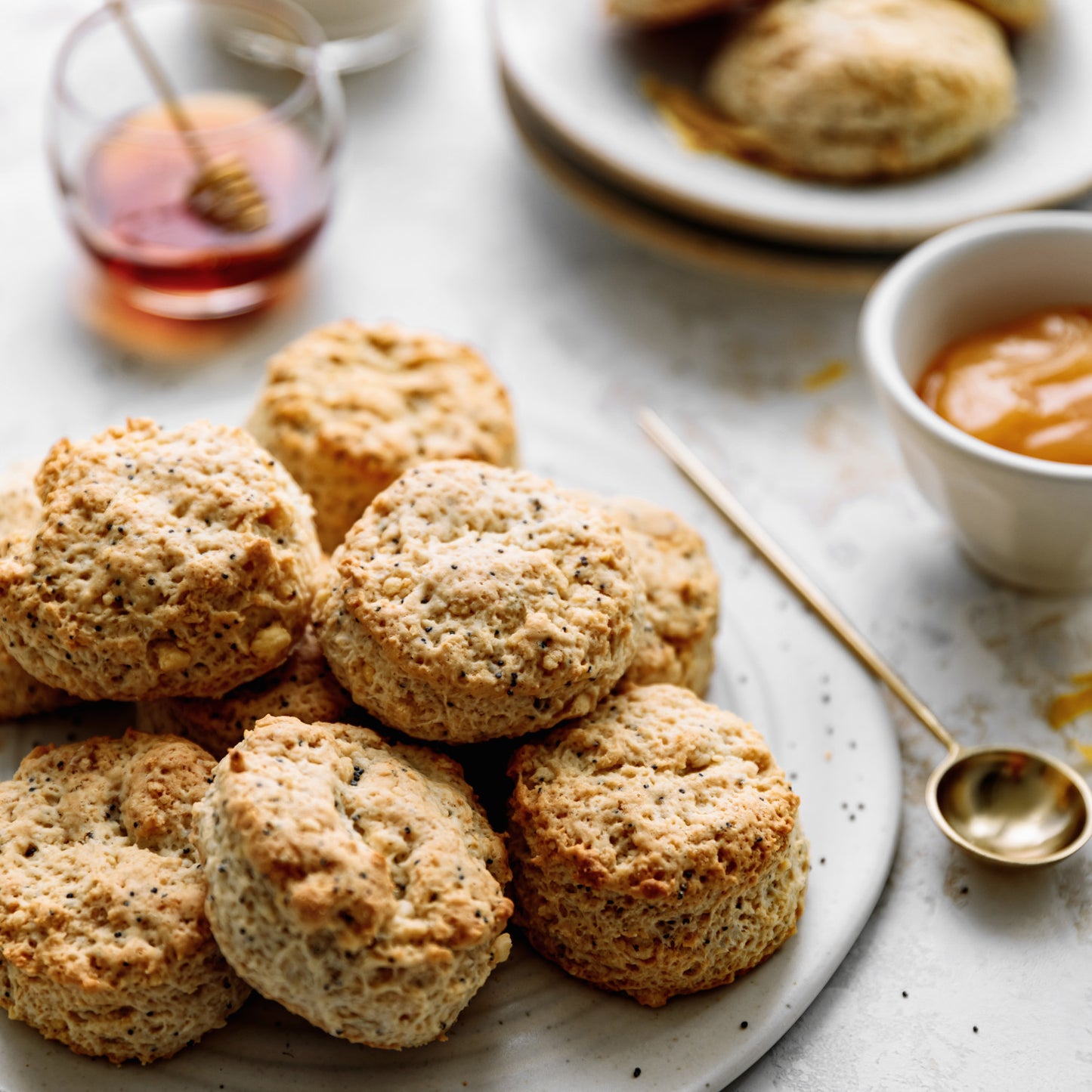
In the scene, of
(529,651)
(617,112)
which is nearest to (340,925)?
(529,651)

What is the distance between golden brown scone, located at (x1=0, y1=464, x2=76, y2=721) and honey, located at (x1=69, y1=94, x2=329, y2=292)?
43.2 inches

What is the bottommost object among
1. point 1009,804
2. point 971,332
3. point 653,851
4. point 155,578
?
point 1009,804

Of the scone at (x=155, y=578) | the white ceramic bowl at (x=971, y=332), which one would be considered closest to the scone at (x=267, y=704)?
the scone at (x=155, y=578)

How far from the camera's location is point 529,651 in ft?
6.95

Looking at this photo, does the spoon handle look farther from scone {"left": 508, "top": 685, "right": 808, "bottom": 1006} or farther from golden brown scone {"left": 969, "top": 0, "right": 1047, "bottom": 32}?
golden brown scone {"left": 969, "top": 0, "right": 1047, "bottom": 32}

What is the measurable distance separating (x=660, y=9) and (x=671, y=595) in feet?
7.00

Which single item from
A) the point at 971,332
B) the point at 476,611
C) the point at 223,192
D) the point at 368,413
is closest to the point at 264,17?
the point at 223,192

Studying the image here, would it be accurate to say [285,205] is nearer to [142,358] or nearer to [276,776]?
[142,358]

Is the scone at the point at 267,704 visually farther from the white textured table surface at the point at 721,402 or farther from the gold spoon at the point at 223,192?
the gold spoon at the point at 223,192

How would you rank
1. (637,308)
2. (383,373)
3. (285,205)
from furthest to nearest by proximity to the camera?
(637,308) → (285,205) → (383,373)

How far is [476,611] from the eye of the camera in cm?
214

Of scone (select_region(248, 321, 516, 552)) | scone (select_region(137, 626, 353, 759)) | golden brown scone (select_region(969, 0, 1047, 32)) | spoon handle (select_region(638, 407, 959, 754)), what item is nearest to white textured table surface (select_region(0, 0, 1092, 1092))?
spoon handle (select_region(638, 407, 959, 754))

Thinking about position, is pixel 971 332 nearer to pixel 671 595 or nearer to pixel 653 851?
pixel 671 595

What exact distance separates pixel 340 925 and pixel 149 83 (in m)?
2.88
